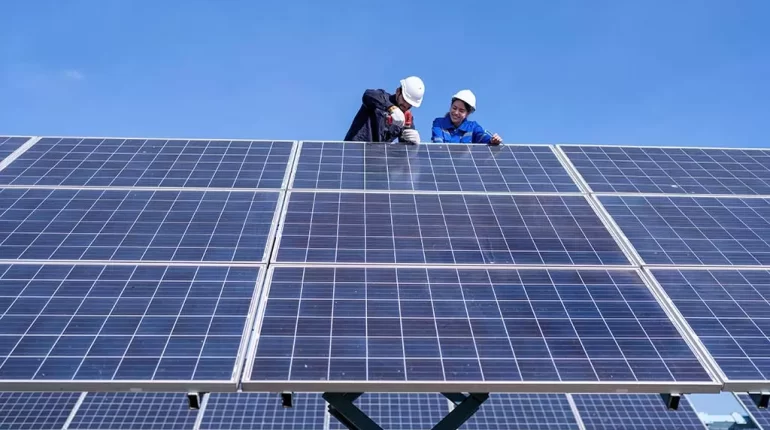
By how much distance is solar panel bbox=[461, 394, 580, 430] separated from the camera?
465 inches

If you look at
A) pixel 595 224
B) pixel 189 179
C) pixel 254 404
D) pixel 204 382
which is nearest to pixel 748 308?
pixel 595 224

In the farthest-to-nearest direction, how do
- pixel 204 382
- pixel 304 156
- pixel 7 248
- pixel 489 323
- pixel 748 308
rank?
pixel 304 156, pixel 7 248, pixel 748 308, pixel 489 323, pixel 204 382

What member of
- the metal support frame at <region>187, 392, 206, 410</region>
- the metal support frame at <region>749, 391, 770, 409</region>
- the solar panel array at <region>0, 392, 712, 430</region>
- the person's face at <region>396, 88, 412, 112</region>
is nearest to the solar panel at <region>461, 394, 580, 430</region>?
the solar panel array at <region>0, 392, 712, 430</region>

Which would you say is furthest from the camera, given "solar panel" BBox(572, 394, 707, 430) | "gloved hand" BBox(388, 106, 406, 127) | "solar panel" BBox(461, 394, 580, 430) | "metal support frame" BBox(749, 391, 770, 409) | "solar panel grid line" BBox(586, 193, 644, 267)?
"solar panel" BBox(572, 394, 707, 430)

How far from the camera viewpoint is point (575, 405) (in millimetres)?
12617

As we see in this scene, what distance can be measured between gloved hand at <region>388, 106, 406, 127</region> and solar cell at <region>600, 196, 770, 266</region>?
335 cm

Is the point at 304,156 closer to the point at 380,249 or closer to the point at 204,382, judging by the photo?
the point at 380,249

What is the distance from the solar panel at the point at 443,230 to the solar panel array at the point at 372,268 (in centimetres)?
3

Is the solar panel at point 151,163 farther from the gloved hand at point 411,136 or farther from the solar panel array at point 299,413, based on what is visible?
the solar panel array at point 299,413

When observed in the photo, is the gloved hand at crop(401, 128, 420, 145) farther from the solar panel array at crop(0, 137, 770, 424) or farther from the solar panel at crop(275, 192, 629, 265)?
the solar panel at crop(275, 192, 629, 265)

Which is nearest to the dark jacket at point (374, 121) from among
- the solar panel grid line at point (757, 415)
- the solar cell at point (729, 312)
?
the solar cell at point (729, 312)

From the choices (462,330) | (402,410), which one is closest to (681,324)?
(462,330)

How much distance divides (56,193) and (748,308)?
306 inches

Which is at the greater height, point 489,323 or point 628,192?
point 628,192
